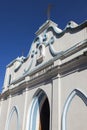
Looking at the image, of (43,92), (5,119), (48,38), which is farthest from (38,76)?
(5,119)

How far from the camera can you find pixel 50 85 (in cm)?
998

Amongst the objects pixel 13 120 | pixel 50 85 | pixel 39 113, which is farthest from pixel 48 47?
pixel 13 120

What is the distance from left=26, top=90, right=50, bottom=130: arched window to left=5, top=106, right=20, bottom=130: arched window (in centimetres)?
124

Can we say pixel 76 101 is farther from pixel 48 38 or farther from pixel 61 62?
pixel 48 38

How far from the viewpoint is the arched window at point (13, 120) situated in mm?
11719

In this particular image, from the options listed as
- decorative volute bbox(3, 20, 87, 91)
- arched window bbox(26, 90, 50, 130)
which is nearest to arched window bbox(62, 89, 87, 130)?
decorative volute bbox(3, 20, 87, 91)

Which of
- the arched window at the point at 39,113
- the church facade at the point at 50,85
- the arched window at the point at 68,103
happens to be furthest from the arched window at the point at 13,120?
the arched window at the point at 68,103

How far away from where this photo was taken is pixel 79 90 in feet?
26.6

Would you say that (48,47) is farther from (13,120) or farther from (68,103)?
(13,120)

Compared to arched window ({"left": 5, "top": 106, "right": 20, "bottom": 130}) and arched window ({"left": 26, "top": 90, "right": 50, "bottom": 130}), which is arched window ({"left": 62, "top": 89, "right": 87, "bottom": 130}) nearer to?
arched window ({"left": 26, "top": 90, "right": 50, "bottom": 130})

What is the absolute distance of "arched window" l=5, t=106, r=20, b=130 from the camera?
11719 millimetres

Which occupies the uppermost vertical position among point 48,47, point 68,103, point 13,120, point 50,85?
point 48,47

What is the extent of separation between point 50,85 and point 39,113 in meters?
2.08

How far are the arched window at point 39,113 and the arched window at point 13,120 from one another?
4.07 ft
